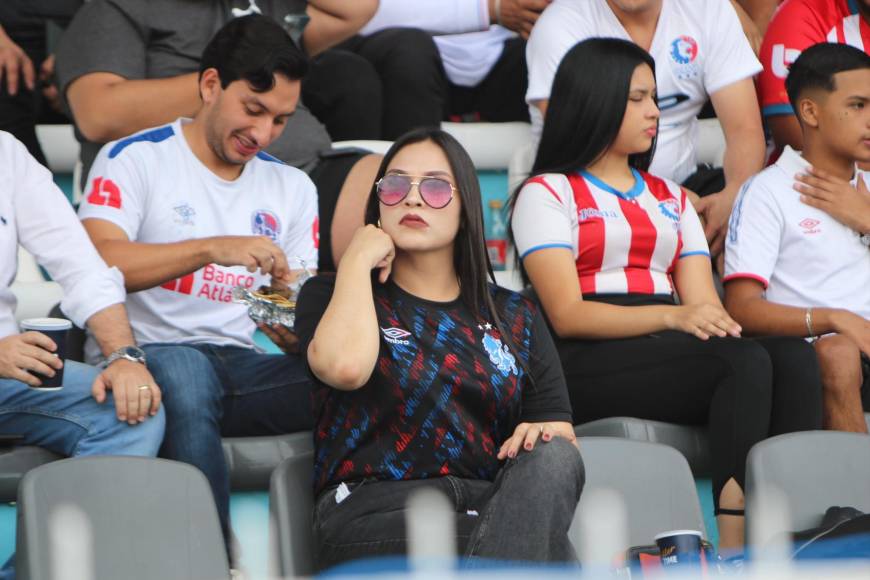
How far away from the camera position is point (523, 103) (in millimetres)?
4906

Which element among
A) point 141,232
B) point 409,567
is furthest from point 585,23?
point 409,567

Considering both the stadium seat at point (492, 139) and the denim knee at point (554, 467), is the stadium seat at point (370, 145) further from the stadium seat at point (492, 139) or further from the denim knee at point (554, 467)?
the denim knee at point (554, 467)

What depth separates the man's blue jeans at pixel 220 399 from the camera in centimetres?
281

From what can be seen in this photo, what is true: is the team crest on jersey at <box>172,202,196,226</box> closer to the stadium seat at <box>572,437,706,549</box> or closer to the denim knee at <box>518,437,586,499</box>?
the stadium seat at <box>572,437,706,549</box>

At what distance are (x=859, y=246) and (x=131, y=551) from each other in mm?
2315

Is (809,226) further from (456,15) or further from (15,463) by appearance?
(15,463)

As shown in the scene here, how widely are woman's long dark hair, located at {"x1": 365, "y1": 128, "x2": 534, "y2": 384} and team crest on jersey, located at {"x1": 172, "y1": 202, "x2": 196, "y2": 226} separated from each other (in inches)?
28.1

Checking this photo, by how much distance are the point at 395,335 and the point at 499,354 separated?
210 millimetres

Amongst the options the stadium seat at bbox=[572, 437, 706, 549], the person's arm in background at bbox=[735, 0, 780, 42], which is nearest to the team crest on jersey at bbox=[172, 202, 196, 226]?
the stadium seat at bbox=[572, 437, 706, 549]

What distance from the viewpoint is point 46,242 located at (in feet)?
9.77

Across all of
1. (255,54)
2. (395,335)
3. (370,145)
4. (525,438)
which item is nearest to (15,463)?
(395,335)

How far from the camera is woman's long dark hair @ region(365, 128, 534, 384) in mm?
2703

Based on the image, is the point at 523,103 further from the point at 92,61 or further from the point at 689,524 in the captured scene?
the point at 689,524

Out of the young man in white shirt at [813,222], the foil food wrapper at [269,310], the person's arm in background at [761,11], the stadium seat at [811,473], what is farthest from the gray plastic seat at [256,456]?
the person's arm in background at [761,11]
